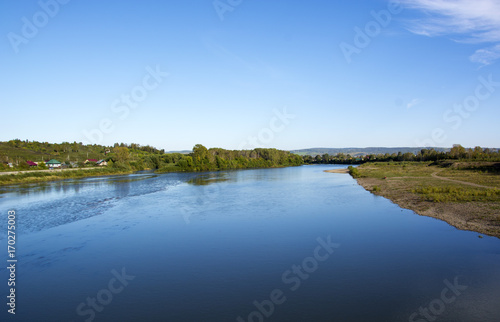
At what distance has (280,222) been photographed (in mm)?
17734

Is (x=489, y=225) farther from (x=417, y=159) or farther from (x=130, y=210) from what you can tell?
(x=417, y=159)

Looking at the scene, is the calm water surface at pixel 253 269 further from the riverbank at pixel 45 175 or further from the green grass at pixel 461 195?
the riverbank at pixel 45 175

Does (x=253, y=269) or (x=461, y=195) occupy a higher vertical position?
(x=461, y=195)

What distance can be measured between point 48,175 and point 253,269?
51823 mm

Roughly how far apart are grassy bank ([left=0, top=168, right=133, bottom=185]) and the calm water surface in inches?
1239

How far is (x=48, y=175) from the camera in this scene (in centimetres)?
4994

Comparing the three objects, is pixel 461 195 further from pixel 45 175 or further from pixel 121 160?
pixel 121 160

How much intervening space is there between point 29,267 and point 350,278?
1173 centimetres

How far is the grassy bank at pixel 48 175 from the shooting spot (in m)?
43.6

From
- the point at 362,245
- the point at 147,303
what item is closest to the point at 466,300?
the point at 362,245

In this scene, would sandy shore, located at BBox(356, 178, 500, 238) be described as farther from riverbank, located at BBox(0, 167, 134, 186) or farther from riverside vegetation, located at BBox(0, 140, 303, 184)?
riverside vegetation, located at BBox(0, 140, 303, 184)

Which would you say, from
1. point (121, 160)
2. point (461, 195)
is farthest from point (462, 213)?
point (121, 160)

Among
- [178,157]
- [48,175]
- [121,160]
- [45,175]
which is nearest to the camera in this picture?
[45,175]

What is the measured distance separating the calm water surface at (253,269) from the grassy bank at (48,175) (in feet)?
103
